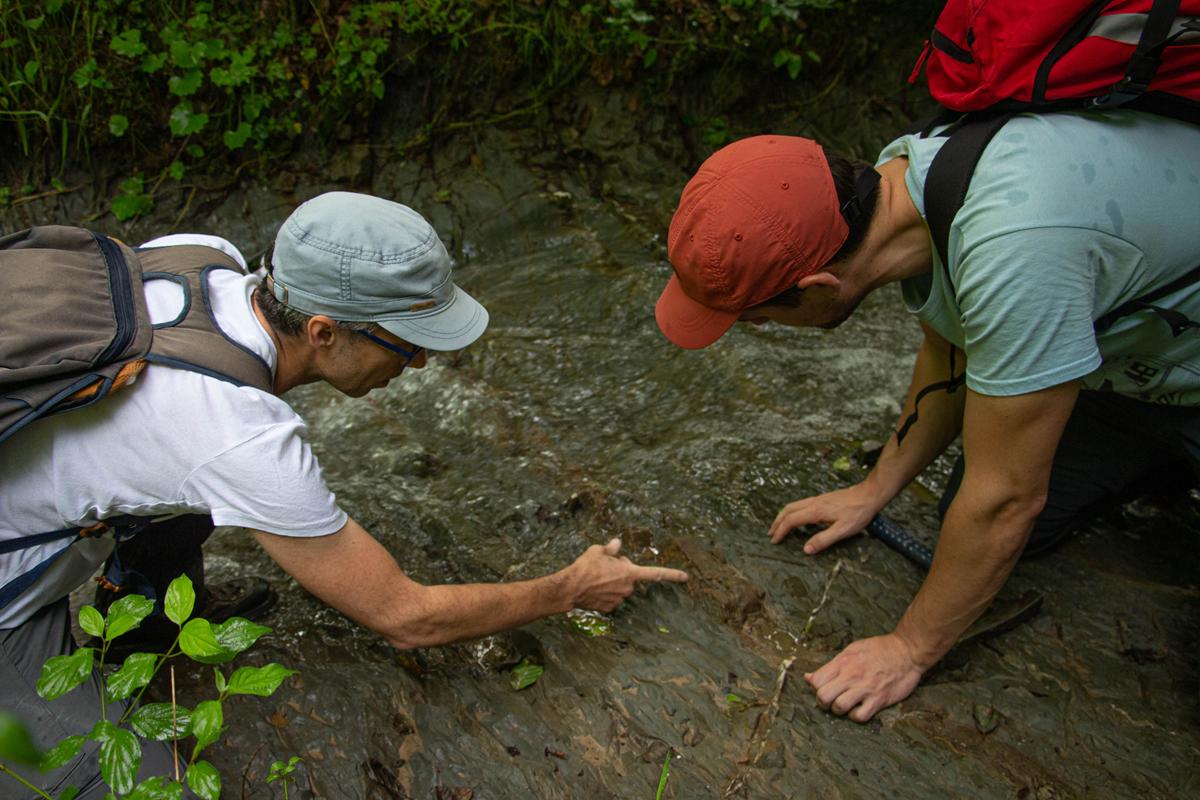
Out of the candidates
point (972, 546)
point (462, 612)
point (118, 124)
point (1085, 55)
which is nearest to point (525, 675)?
point (462, 612)

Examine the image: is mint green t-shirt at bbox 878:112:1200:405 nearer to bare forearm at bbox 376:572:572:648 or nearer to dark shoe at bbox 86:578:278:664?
bare forearm at bbox 376:572:572:648

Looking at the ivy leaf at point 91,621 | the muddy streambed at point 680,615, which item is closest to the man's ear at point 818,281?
the muddy streambed at point 680,615

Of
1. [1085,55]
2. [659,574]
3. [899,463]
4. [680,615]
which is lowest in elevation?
[680,615]

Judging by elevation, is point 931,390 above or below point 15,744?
below

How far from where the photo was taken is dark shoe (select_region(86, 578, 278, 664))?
2.46 meters

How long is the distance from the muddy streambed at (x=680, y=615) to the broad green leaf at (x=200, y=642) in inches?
27.8

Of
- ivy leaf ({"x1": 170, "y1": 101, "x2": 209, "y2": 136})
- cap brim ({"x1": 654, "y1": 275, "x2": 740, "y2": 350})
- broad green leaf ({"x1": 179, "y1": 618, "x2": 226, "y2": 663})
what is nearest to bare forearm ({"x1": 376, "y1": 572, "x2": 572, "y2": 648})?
broad green leaf ({"x1": 179, "y1": 618, "x2": 226, "y2": 663})

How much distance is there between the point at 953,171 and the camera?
6.25ft

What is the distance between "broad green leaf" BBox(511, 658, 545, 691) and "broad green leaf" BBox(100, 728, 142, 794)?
40.7 inches

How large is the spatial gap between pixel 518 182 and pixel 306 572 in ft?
12.1

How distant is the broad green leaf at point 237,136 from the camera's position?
15.8ft

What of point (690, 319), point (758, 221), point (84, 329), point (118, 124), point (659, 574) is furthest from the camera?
point (118, 124)

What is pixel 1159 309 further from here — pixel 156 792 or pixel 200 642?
pixel 156 792

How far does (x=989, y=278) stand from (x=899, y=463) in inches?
44.7
